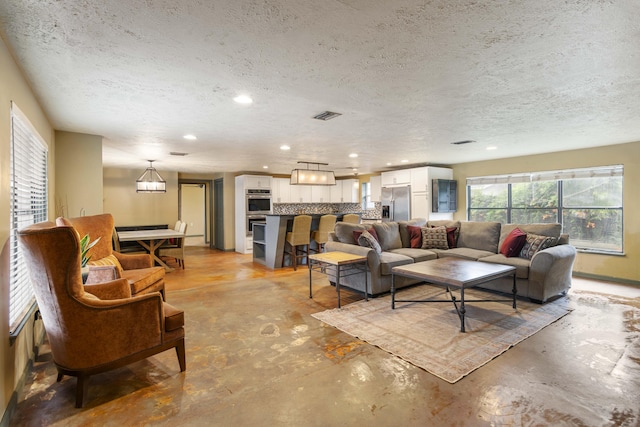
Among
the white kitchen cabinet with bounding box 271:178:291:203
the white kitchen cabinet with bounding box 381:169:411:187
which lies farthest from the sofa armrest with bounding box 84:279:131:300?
the white kitchen cabinet with bounding box 271:178:291:203

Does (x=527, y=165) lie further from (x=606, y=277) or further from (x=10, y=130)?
(x=10, y=130)

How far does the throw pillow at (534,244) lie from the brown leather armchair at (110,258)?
475 centimetres

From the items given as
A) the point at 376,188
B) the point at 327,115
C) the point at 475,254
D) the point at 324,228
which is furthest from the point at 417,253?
the point at 376,188

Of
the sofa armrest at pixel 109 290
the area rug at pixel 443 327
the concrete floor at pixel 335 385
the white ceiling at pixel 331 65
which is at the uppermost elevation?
the white ceiling at pixel 331 65

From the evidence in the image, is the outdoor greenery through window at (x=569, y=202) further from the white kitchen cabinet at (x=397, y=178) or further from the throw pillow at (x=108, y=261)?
the throw pillow at (x=108, y=261)

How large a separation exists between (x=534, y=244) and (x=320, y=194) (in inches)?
243

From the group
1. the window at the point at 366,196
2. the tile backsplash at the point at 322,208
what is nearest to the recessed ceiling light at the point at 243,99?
the tile backsplash at the point at 322,208

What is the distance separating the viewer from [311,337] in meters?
3.00

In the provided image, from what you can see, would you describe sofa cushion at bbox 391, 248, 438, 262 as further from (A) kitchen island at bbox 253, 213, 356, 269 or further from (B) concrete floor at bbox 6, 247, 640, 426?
(A) kitchen island at bbox 253, 213, 356, 269

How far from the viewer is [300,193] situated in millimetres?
9281

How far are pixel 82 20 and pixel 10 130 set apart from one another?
3.32ft

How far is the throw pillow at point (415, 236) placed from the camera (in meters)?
5.25

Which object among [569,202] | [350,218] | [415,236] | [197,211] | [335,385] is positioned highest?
[569,202]

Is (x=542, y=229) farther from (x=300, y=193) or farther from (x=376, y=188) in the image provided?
(x=300, y=193)
